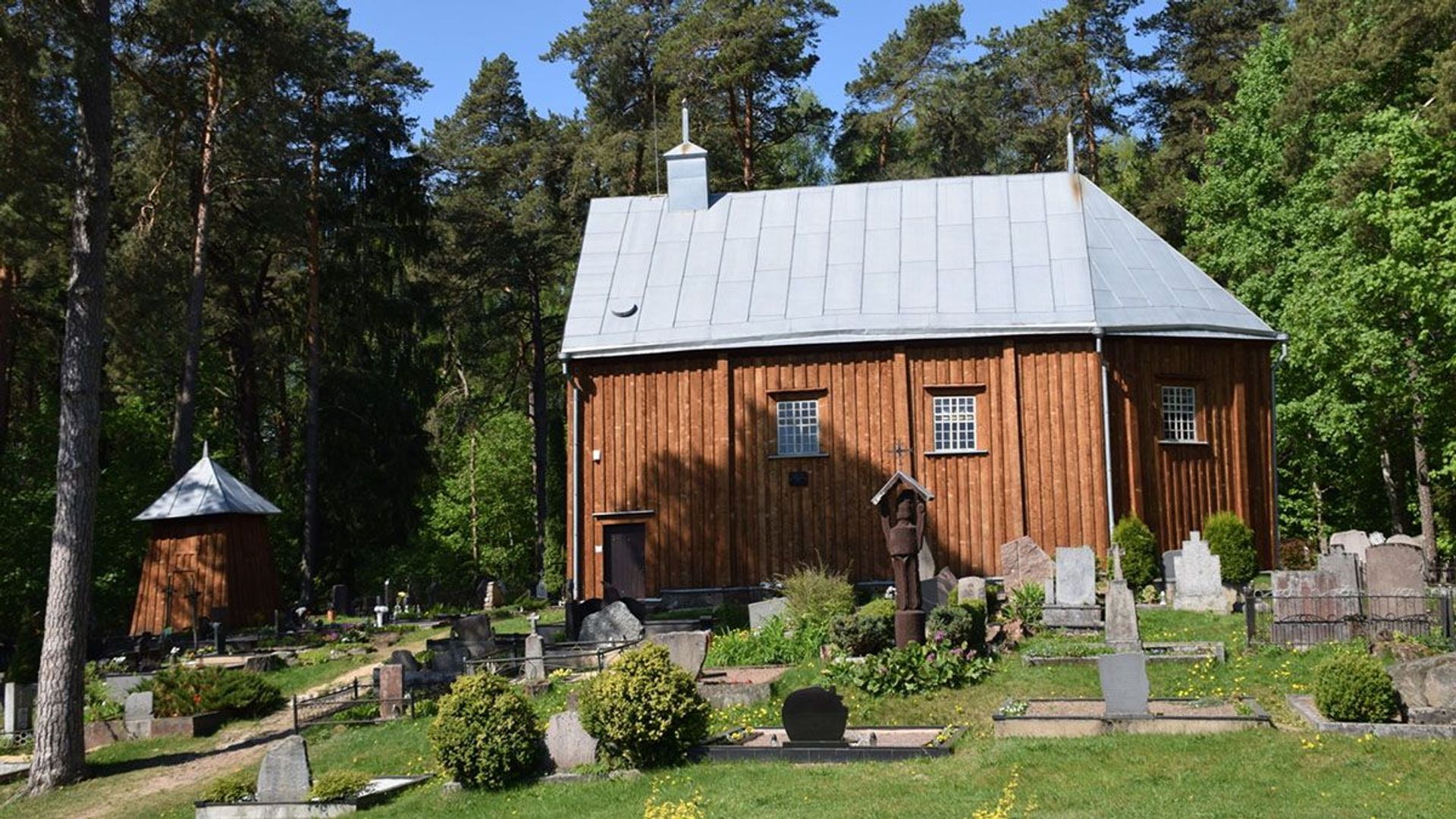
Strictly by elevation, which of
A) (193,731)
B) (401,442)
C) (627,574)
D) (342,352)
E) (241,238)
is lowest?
(193,731)

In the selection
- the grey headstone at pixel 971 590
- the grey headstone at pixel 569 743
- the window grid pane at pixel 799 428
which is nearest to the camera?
the grey headstone at pixel 569 743

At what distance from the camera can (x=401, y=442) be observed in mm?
41438

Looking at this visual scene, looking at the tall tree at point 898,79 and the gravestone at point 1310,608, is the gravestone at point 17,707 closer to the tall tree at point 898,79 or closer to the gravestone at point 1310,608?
the gravestone at point 1310,608

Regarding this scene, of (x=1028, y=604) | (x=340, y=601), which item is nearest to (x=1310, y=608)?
(x=1028, y=604)

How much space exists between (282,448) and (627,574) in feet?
64.0

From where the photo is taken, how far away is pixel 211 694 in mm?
20984

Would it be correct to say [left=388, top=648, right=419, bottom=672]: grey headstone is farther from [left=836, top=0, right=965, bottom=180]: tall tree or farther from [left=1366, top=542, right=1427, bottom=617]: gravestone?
[left=836, top=0, right=965, bottom=180]: tall tree

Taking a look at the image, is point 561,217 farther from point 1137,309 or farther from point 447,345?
point 1137,309

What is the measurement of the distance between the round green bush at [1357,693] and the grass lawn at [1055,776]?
42 cm

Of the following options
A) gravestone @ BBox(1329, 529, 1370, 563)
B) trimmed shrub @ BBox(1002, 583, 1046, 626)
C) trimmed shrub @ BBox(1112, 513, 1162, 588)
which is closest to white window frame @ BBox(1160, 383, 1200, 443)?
trimmed shrub @ BBox(1112, 513, 1162, 588)

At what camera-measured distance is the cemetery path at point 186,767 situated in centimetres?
1767

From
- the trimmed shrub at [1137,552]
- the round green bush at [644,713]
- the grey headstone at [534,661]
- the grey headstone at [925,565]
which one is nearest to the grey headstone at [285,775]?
the round green bush at [644,713]

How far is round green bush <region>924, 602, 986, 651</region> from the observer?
17844mm

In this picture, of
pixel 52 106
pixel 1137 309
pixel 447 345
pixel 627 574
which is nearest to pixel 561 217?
pixel 447 345
